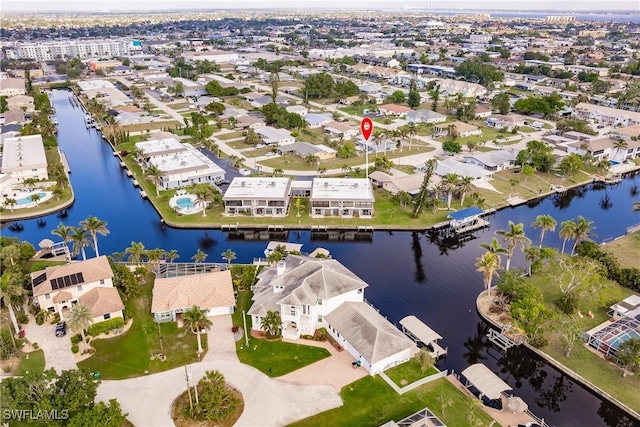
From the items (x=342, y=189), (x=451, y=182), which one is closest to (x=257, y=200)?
(x=342, y=189)

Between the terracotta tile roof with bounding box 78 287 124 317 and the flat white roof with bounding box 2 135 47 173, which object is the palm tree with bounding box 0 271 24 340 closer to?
the terracotta tile roof with bounding box 78 287 124 317

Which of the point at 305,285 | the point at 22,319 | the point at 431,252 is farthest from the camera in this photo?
the point at 431,252

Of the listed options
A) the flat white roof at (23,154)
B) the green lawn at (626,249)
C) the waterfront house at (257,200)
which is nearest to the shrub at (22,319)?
the waterfront house at (257,200)

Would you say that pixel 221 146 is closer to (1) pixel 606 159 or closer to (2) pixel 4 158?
(2) pixel 4 158

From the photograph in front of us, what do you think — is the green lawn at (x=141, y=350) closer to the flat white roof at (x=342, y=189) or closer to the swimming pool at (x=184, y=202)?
the swimming pool at (x=184, y=202)

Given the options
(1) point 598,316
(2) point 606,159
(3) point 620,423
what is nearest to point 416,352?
(3) point 620,423

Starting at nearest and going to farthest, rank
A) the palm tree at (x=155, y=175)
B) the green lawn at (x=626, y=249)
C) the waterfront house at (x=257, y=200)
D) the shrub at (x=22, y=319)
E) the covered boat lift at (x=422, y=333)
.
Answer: the covered boat lift at (x=422, y=333)
the shrub at (x=22, y=319)
the green lawn at (x=626, y=249)
the waterfront house at (x=257, y=200)
the palm tree at (x=155, y=175)

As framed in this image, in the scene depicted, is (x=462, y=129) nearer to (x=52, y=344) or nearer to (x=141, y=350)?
(x=141, y=350)
